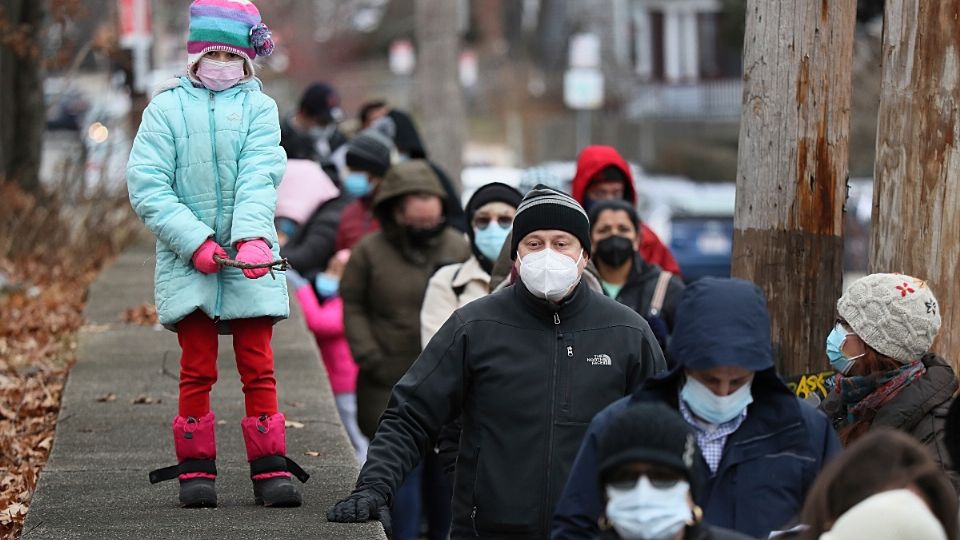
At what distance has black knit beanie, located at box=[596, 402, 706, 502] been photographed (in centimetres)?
382

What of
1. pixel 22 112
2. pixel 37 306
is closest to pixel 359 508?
pixel 37 306

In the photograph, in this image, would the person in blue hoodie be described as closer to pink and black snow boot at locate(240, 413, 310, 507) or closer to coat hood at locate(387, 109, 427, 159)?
pink and black snow boot at locate(240, 413, 310, 507)

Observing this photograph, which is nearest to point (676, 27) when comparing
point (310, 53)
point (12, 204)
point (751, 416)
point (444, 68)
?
point (310, 53)

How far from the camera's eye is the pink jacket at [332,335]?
10898 mm

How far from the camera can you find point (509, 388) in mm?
5574

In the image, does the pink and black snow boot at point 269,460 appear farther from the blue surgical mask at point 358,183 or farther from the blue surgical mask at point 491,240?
the blue surgical mask at point 358,183

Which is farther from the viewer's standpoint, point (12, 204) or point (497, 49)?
point (497, 49)

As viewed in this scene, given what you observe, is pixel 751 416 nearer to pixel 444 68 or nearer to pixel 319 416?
pixel 319 416

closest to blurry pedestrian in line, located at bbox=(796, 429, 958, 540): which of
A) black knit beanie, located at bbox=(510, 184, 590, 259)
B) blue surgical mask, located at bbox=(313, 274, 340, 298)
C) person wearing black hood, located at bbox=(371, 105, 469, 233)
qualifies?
black knit beanie, located at bbox=(510, 184, 590, 259)

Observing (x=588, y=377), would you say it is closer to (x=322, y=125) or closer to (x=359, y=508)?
(x=359, y=508)

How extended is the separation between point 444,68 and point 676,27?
132ft

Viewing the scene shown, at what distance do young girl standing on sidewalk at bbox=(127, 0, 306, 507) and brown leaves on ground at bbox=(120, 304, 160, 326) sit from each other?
5.05 metres

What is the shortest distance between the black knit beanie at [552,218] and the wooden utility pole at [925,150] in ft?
5.52

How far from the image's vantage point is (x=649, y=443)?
3.85m
